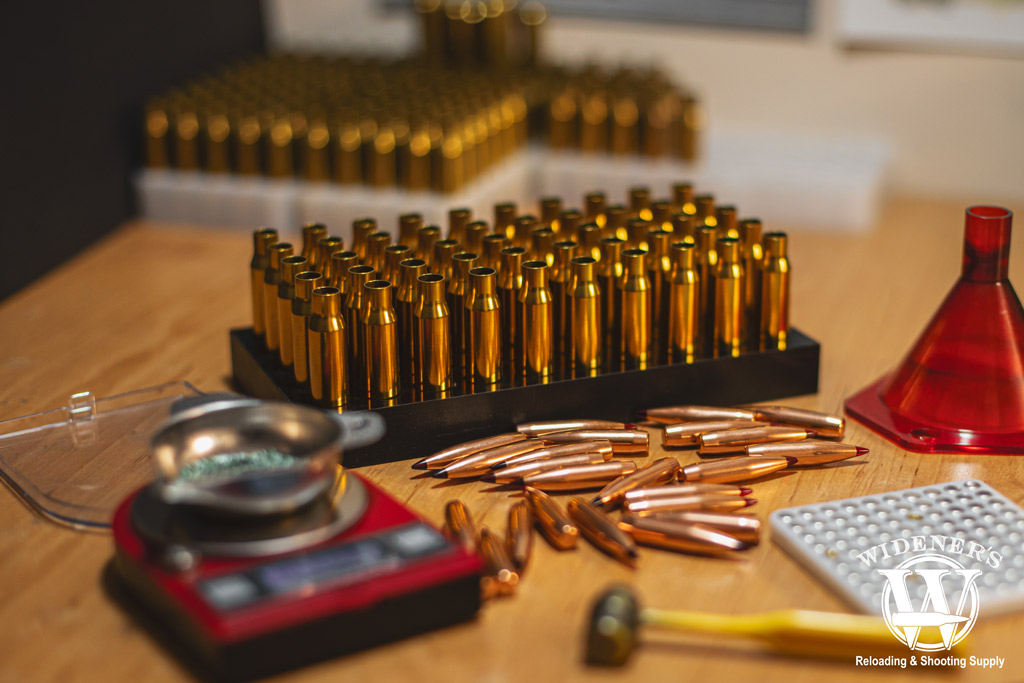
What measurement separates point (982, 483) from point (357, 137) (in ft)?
3.72

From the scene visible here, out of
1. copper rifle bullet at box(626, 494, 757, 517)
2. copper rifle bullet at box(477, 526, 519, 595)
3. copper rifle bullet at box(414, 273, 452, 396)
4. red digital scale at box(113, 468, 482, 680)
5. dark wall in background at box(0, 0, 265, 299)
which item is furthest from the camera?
dark wall in background at box(0, 0, 265, 299)

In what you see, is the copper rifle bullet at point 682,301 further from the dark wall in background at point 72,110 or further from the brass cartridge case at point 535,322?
the dark wall in background at point 72,110

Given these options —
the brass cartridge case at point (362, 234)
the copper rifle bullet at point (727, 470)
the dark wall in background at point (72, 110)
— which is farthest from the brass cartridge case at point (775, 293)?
the dark wall in background at point (72, 110)

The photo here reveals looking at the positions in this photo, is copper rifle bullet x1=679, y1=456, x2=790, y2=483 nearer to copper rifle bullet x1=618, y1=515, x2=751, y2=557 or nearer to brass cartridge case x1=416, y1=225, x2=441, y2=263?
copper rifle bullet x1=618, y1=515, x2=751, y2=557

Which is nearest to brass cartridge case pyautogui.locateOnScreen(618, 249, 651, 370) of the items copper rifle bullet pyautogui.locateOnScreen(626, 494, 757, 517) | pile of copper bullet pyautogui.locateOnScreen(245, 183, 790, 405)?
pile of copper bullet pyautogui.locateOnScreen(245, 183, 790, 405)

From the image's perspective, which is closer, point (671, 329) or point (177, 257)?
point (671, 329)

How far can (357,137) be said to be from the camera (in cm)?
178

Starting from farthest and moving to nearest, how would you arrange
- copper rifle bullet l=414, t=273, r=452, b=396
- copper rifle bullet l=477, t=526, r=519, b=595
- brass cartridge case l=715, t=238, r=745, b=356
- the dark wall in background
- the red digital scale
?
the dark wall in background < brass cartridge case l=715, t=238, r=745, b=356 < copper rifle bullet l=414, t=273, r=452, b=396 < copper rifle bullet l=477, t=526, r=519, b=595 < the red digital scale

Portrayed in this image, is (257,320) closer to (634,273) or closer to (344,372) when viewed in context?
(344,372)

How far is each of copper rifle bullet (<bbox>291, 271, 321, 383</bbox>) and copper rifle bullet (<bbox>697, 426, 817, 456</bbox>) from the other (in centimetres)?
38

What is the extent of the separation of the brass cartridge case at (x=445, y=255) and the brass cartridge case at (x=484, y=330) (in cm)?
5

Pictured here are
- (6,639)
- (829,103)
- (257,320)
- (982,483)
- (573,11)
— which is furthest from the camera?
(573,11)

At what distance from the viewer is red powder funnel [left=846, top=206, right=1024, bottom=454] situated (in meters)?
1.05

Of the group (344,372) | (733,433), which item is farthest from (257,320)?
(733,433)
